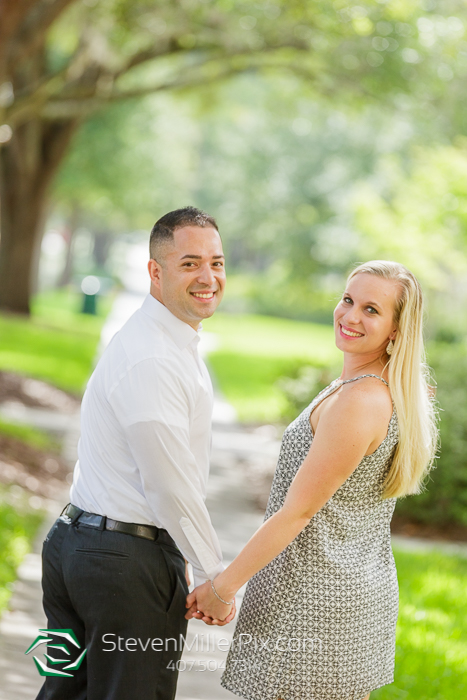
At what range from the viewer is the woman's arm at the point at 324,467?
2.80 m

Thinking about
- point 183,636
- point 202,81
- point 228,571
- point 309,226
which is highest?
point 309,226

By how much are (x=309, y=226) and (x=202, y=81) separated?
89.0ft

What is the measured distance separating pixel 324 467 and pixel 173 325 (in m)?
0.77

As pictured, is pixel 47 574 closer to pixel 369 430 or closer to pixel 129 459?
pixel 129 459

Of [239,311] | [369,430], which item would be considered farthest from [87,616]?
[239,311]

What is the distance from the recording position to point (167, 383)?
2.92 m

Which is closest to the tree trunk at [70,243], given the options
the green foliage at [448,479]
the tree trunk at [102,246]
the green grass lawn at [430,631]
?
the tree trunk at [102,246]

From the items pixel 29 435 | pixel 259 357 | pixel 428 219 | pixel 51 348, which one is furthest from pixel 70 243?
pixel 29 435

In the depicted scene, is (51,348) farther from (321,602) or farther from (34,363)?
(321,602)

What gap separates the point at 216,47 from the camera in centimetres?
1706

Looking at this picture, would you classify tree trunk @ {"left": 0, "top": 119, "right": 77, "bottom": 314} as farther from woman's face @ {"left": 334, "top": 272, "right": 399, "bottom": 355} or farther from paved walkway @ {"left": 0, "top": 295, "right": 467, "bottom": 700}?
woman's face @ {"left": 334, "top": 272, "right": 399, "bottom": 355}

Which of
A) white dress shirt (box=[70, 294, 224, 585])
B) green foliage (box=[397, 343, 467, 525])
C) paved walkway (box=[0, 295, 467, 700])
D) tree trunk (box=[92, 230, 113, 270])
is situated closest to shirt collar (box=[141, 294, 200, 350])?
white dress shirt (box=[70, 294, 224, 585])

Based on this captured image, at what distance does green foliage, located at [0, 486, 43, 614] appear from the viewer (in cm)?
582

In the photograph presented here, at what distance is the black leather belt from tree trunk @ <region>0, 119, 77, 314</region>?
1937cm
